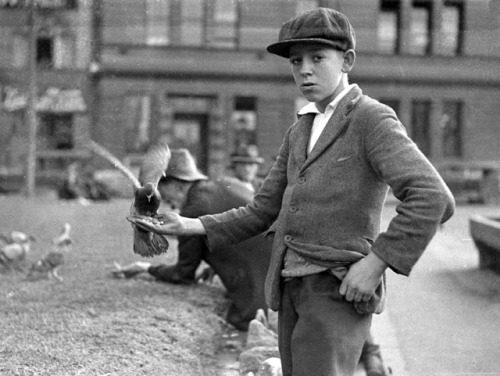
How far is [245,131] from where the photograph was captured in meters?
22.8

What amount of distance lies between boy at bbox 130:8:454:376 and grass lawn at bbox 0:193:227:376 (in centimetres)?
165

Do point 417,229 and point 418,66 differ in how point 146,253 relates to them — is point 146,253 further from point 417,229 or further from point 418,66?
point 418,66

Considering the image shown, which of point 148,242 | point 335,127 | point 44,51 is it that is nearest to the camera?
point 335,127

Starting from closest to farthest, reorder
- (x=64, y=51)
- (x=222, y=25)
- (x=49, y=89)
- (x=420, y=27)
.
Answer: (x=222, y=25) < (x=420, y=27) < (x=49, y=89) < (x=64, y=51)

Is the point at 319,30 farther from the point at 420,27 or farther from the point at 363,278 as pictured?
the point at 420,27

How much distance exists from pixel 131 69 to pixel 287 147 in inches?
795

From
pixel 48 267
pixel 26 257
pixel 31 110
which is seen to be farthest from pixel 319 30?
pixel 31 110

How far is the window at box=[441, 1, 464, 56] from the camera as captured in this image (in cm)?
2384

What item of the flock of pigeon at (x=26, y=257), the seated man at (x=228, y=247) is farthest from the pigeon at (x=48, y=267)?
the seated man at (x=228, y=247)

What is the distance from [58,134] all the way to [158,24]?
5.01 m

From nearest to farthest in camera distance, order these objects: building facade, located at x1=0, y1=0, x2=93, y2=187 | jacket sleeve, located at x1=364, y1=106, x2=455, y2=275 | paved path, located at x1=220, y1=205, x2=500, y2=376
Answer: jacket sleeve, located at x1=364, y1=106, x2=455, y2=275 < paved path, located at x1=220, y1=205, x2=500, y2=376 < building facade, located at x1=0, y1=0, x2=93, y2=187

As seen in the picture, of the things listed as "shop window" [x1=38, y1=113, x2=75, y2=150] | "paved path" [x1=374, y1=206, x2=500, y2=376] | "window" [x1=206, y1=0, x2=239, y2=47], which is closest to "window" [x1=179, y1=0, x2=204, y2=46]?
"window" [x1=206, y1=0, x2=239, y2=47]

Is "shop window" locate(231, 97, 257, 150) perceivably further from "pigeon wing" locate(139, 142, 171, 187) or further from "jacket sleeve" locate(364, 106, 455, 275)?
"jacket sleeve" locate(364, 106, 455, 275)

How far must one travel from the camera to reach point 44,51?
26.1 metres
